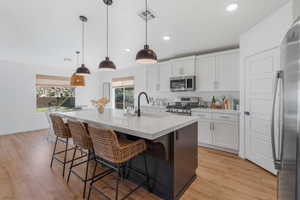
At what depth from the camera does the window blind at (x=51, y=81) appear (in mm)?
5316

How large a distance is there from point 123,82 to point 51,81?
2884 millimetres

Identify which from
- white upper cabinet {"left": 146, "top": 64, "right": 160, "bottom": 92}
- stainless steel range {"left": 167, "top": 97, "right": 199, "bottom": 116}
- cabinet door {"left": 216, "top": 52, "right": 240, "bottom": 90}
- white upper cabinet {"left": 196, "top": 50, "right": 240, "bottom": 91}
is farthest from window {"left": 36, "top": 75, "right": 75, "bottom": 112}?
cabinet door {"left": 216, "top": 52, "right": 240, "bottom": 90}

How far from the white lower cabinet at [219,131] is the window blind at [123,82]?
3.55 metres

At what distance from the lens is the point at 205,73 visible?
3.83 meters

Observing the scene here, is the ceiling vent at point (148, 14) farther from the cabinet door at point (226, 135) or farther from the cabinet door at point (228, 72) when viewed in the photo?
the cabinet door at point (226, 135)

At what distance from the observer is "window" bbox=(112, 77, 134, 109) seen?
6.29 m

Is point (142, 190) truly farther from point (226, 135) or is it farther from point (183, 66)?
point (183, 66)

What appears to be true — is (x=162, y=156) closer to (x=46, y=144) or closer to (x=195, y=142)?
(x=195, y=142)

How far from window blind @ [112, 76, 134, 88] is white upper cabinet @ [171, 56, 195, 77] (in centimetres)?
237

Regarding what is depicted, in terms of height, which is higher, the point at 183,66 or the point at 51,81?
the point at 183,66

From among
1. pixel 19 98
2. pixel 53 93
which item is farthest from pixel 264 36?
pixel 19 98

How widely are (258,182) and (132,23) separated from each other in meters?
3.37

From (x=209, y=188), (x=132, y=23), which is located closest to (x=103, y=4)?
(x=132, y=23)

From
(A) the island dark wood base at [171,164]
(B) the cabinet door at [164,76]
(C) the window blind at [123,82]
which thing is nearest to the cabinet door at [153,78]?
(B) the cabinet door at [164,76]
